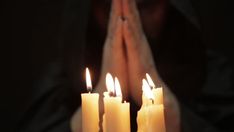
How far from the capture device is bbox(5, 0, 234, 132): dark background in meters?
1.17

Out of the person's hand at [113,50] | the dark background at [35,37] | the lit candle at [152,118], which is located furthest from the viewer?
the dark background at [35,37]

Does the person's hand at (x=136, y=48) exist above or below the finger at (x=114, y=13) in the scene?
below

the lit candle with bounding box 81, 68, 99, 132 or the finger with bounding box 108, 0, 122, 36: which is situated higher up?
the finger with bounding box 108, 0, 122, 36

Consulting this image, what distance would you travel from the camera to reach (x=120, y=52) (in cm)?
92

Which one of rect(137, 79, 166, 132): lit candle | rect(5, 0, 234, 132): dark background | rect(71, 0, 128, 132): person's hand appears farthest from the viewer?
→ rect(5, 0, 234, 132): dark background

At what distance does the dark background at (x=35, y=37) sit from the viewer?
1170mm

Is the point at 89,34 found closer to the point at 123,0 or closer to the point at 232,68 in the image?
the point at 123,0

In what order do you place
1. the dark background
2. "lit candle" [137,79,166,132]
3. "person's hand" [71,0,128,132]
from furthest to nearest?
the dark background
"person's hand" [71,0,128,132]
"lit candle" [137,79,166,132]

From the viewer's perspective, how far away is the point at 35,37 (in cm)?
118

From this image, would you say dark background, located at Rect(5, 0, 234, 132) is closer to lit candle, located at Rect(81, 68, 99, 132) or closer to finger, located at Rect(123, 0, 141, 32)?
finger, located at Rect(123, 0, 141, 32)

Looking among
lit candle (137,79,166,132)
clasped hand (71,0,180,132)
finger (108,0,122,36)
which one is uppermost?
finger (108,0,122,36)

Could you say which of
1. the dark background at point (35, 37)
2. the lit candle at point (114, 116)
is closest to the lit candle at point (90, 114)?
the lit candle at point (114, 116)

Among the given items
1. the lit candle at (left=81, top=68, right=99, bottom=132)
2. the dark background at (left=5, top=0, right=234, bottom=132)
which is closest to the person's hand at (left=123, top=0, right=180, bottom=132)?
the dark background at (left=5, top=0, right=234, bottom=132)

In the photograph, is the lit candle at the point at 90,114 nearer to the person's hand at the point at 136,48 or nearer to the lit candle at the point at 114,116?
the lit candle at the point at 114,116
